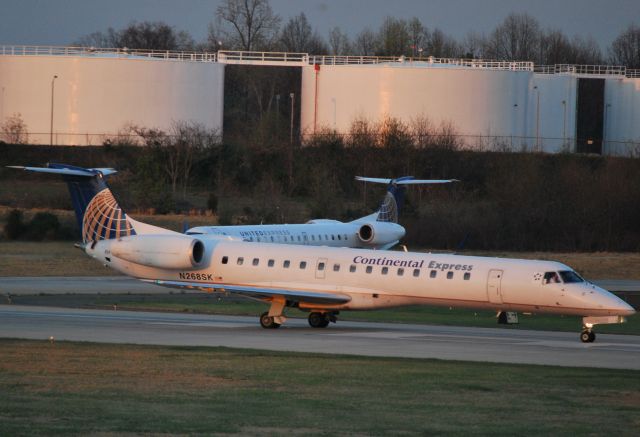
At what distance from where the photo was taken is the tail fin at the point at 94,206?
3450 cm

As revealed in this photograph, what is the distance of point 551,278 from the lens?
28.2 metres

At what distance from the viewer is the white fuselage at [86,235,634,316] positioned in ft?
92.2

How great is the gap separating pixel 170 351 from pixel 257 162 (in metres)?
62.6

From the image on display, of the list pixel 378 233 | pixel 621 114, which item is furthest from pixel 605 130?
pixel 378 233

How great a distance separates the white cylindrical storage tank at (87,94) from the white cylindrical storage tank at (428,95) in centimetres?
1139

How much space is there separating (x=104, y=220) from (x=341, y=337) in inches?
366

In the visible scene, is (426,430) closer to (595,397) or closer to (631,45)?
(595,397)

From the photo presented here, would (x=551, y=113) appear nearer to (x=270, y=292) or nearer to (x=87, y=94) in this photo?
(x=87, y=94)

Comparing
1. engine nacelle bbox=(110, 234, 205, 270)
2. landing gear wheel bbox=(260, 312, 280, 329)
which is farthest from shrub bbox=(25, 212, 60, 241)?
landing gear wheel bbox=(260, 312, 280, 329)

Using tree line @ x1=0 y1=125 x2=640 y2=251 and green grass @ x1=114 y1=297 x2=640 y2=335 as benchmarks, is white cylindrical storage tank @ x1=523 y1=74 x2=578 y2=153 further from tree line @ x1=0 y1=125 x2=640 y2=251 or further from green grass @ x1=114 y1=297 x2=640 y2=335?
green grass @ x1=114 y1=297 x2=640 y2=335

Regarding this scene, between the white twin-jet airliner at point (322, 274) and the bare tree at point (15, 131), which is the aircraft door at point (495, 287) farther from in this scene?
the bare tree at point (15, 131)

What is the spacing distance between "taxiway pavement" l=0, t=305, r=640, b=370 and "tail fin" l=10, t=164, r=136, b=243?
237 cm

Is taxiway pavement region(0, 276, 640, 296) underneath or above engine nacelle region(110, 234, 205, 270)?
underneath

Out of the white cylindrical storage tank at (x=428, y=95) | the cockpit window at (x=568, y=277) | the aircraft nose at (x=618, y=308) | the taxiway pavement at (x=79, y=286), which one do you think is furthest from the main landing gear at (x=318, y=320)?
the white cylindrical storage tank at (x=428, y=95)
